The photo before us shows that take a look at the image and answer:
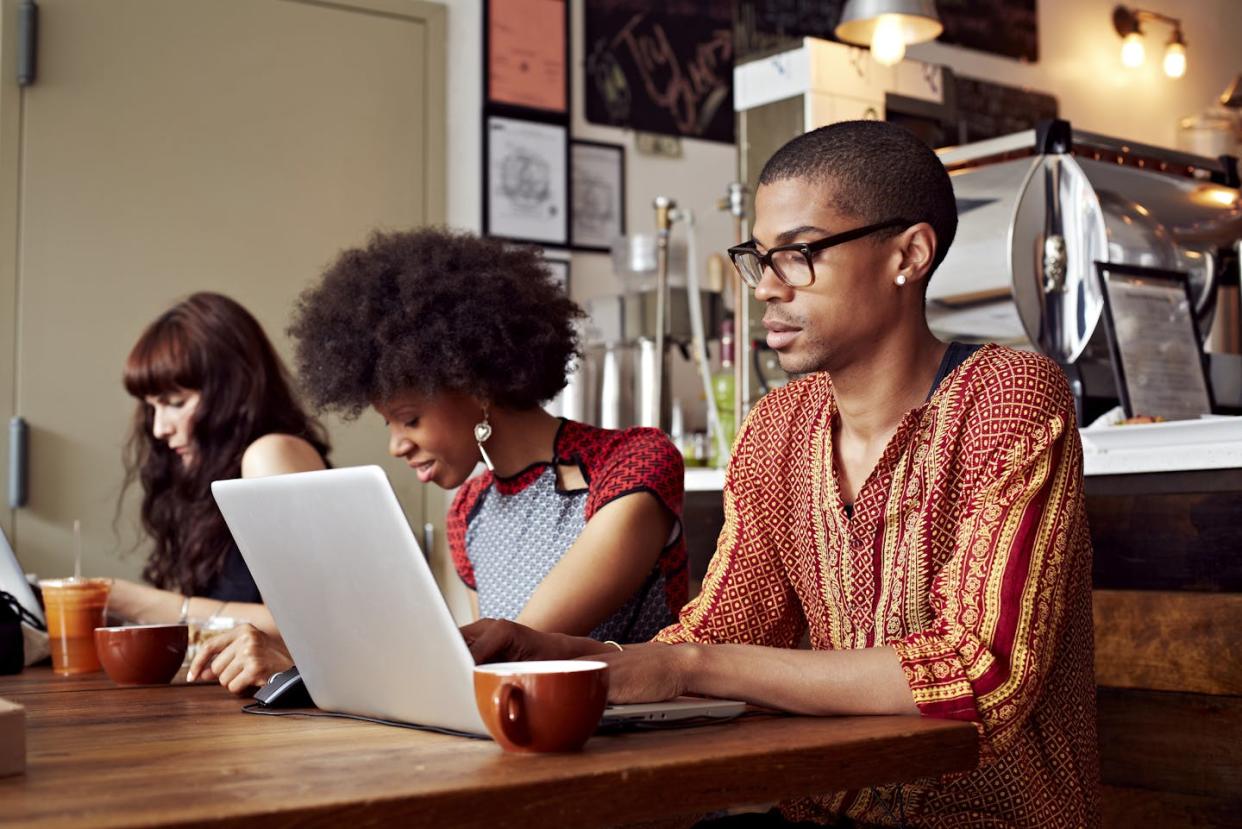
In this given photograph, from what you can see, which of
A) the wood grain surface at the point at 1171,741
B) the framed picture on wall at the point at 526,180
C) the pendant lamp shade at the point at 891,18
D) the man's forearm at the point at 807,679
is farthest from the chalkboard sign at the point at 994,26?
the man's forearm at the point at 807,679

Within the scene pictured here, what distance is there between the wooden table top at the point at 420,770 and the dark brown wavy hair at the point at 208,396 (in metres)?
1.33

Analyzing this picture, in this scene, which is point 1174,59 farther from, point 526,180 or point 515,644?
point 515,644

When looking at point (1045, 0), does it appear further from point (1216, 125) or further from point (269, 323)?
point (269, 323)

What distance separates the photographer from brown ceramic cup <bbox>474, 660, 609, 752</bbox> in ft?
3.00

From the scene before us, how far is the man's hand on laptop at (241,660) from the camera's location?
1379 mm

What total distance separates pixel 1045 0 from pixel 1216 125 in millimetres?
750

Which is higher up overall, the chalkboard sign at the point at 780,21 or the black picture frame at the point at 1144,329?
the chalkboard sign at the point at 780,21

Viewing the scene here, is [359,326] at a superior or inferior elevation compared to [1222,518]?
superior

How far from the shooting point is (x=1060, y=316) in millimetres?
2359

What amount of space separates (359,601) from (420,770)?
0.25 m

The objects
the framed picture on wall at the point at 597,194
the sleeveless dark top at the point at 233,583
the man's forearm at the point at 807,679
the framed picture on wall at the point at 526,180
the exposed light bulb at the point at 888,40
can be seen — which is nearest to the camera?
the man's forearm at the point at 807,679

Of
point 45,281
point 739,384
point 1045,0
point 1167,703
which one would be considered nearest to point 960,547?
point 1167,703

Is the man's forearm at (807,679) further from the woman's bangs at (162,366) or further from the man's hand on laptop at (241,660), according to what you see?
the woman's bangs at (162,366)

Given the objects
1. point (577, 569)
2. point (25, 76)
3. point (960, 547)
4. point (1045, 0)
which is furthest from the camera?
point (1045, 0)
